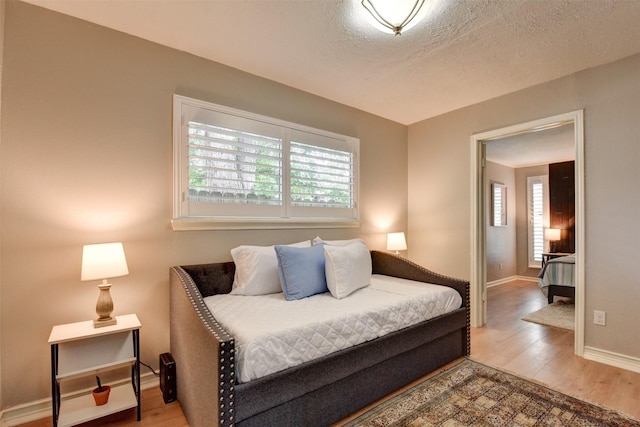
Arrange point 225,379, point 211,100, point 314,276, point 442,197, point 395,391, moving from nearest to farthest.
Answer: point 225,379, point 395,391, point 314,276, point 211,100, point 442,197

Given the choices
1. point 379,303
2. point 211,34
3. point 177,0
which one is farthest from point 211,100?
point 379,303

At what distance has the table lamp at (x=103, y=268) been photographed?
1.76 metres

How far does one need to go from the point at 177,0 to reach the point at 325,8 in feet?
2.94

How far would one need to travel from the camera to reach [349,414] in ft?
6.06

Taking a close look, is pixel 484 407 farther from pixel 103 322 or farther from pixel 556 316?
pixel 556 316

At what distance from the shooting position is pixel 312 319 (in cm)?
178

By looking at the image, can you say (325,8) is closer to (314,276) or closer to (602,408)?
(314,276)

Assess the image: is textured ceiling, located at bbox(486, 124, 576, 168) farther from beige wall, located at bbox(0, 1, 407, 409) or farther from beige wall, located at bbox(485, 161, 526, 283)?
beige wall, located at bbox(0, 1, 407, 409)

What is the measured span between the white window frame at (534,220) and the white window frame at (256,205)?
4875mm

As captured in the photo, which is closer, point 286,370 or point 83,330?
point 286,370

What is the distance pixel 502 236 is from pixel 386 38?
5.33m

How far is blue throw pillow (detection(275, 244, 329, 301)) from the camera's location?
7.37 feet

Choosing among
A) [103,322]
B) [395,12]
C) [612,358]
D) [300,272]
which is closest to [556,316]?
[612,358]

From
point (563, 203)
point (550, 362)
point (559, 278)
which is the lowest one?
point (550, 362)
